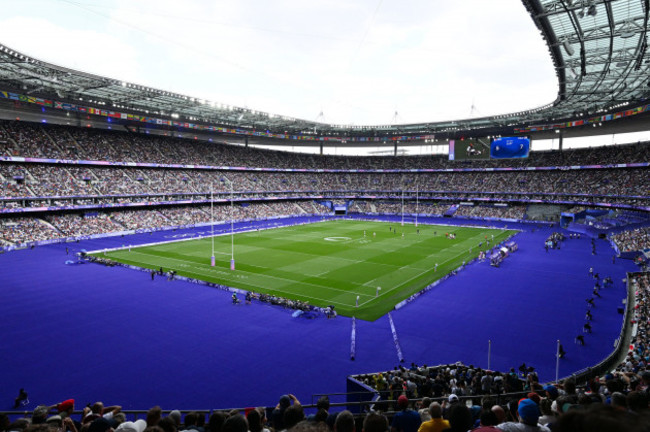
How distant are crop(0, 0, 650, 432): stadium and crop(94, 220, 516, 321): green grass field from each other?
399 mm

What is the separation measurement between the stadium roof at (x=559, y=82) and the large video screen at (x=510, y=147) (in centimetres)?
339

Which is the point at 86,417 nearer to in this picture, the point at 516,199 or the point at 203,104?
the point at 203,104

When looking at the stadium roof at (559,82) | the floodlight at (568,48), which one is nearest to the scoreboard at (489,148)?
the stadium roof at (559,82)

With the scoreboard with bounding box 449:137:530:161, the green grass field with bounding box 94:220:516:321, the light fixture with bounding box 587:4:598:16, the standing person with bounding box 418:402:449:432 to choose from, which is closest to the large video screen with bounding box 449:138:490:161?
the scoreboard with bounding box 449:137:530:161

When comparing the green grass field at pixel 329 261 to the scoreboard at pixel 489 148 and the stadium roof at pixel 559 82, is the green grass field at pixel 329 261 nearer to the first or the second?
the stadium roof at pixel 559 82

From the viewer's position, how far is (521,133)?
87.1m

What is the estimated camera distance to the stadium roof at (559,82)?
A: 28419 millimetres

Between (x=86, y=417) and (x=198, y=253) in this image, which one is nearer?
(x=86, y=417)

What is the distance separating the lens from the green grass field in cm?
3294

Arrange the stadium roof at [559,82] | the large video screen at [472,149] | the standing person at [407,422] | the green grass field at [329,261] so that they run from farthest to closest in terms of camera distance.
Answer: the large video screen at [472,149]
the green grass field at [329,261]
the stadium roof at [559,82]
the standing person at [407,422]

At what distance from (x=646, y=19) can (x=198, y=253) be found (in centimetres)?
4665

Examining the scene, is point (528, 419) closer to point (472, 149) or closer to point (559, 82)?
point (559, 82)

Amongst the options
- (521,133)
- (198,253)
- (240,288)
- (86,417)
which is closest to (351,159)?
(521,133)

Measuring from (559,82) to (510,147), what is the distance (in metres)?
40.8
